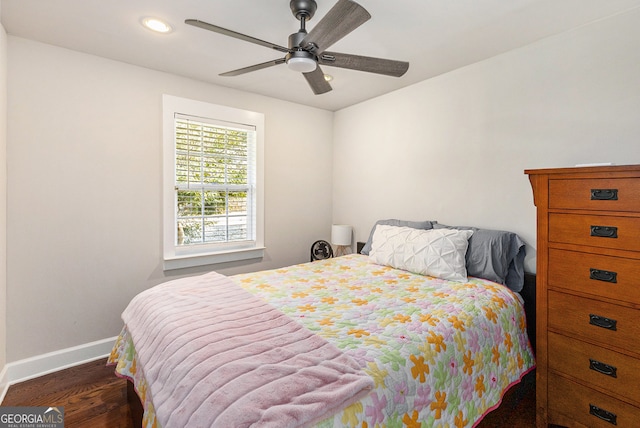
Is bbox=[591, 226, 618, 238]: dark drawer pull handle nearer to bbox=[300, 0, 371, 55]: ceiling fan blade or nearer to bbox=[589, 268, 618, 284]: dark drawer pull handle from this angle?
bbox=[589, 268, 618, 284]: dark drawer pull handle

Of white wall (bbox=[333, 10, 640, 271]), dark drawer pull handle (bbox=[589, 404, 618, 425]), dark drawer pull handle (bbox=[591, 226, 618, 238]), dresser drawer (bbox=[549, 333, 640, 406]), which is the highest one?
white wall (bbox=[333, 10, 640, 271])

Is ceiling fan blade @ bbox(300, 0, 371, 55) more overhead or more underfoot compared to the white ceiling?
more underfoot

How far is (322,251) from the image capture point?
3854 mm

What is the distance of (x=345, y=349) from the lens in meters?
1.29

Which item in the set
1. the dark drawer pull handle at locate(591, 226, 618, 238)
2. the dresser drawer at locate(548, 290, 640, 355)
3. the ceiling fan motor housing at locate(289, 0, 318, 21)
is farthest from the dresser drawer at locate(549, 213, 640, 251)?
the ceiling fan motor housing at locate(289, 0, 318, 21)

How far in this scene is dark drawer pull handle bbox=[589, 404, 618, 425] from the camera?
151cm

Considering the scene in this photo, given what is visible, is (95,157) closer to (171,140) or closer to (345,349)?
(171,140)

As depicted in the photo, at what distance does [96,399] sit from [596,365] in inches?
117

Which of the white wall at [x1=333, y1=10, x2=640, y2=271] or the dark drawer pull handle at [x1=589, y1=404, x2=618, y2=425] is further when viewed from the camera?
the white wall at [x1=333, y1=10, x2=640, y2=271]

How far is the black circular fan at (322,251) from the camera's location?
3802mm

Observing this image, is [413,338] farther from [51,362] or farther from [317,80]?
[51,362]

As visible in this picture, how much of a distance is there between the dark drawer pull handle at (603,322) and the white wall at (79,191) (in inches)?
119

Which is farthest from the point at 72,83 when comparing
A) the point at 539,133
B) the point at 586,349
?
the point at 586,349

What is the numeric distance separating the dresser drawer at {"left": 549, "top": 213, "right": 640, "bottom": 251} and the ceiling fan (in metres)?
1.27
